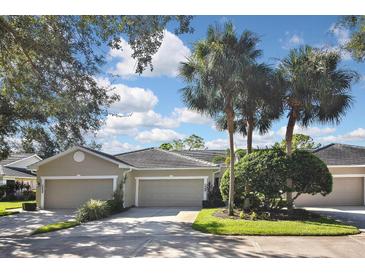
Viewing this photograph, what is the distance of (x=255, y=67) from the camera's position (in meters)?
15.7

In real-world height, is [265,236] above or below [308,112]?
below

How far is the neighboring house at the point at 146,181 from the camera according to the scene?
869 inches

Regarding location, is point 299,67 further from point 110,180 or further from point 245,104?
point 110,180

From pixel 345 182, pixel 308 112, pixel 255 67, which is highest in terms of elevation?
pixel 255 67

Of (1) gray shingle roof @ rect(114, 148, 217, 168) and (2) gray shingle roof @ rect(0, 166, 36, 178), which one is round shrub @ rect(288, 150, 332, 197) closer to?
(1) gray shingle roof @ rect(114, 148, 217, 168)

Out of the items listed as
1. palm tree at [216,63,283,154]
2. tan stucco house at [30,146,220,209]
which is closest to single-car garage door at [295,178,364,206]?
tan stucco house at [30,146,220,209]

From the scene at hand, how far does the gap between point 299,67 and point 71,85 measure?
29.5 feet

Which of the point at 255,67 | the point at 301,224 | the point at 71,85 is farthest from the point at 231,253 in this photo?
the point at 255,67

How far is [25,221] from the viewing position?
17031 mm

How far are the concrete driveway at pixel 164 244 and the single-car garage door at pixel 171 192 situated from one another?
825 cm

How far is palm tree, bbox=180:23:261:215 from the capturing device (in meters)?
14.8

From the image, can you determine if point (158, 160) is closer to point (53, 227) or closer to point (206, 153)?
point (206, 153)

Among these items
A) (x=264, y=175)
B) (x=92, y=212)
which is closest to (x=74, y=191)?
(x=92, y=212)
